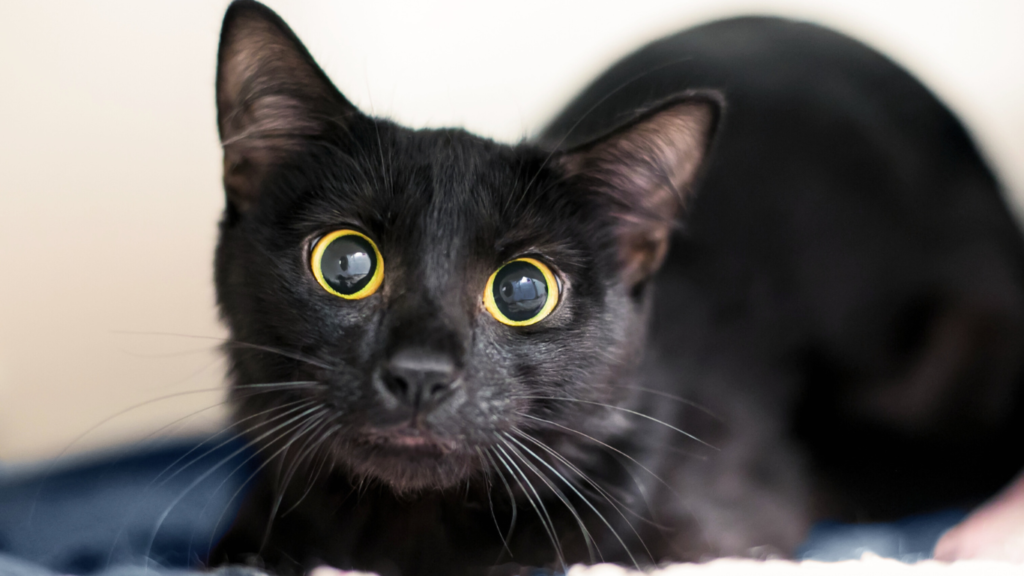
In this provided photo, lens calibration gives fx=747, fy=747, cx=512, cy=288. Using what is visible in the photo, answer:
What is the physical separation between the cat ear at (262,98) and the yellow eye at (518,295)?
0.33 meters

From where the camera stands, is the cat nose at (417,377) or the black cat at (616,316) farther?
the black cat at (616,316)

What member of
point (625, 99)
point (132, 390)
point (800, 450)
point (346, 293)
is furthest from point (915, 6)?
point (132, 390)

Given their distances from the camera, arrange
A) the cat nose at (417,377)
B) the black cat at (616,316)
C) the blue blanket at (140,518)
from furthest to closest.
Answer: the blue blanket at (140,518) → the black cat at (616,316) → the cat nose at (417,377)

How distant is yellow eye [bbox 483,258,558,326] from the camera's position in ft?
3.27

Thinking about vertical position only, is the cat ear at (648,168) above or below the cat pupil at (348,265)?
above

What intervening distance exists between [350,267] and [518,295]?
0.22 metres

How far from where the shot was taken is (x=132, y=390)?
5.33 ft

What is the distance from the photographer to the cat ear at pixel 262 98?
1005mm

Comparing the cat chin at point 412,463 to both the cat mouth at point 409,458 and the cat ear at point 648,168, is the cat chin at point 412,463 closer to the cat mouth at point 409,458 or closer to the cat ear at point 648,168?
the cat mouth at point 409,458

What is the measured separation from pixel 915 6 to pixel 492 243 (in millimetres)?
1520

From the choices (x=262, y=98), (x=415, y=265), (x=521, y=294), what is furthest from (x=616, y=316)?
(x=262, y=98)

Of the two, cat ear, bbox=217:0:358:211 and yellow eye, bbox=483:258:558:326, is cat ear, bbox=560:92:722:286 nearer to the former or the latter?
yellow eye, bbox=483:258:558:326

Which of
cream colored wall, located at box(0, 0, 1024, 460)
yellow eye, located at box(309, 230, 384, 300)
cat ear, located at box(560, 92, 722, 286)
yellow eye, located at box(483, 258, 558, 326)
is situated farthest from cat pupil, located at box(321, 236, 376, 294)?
cream colored wall, located at box(0, 0, 1024, 460)

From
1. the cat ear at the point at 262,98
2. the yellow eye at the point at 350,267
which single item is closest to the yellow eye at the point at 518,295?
the yellow eye at the point at 350,267
